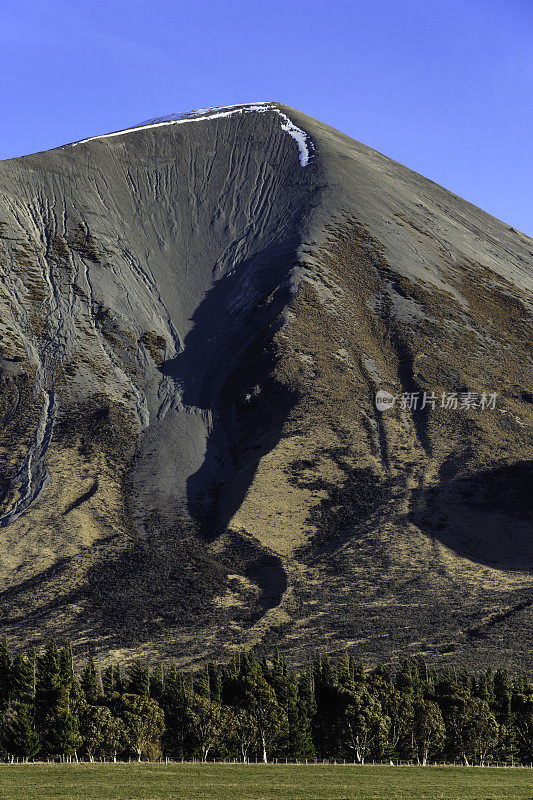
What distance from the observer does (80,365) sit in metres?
123

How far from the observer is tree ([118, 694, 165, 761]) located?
5328 centimetres

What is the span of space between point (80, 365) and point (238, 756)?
75428 mm

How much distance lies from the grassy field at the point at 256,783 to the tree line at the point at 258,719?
1.91m

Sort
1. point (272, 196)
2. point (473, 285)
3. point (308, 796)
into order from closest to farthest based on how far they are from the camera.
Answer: point (308, 796) < point (473, 285) < point (272, 196)

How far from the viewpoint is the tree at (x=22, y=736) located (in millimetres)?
51375

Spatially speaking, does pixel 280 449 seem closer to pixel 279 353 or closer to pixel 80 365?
pixel 279 353

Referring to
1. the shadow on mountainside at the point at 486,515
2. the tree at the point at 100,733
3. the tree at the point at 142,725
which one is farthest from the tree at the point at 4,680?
the shadow on mountainside at the point at 486,515

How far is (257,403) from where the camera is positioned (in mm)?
116438

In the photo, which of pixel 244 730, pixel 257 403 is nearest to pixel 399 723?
pixel 244 730

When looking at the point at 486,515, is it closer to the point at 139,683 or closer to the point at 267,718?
the point at 267,718

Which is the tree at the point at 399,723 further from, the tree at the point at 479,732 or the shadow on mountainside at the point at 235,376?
the shadow on mountainside at the point at 235,376

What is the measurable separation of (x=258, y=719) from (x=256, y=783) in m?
8.57

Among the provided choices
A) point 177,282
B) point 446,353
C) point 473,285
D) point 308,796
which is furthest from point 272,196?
point 308,796

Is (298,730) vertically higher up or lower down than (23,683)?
lower down
